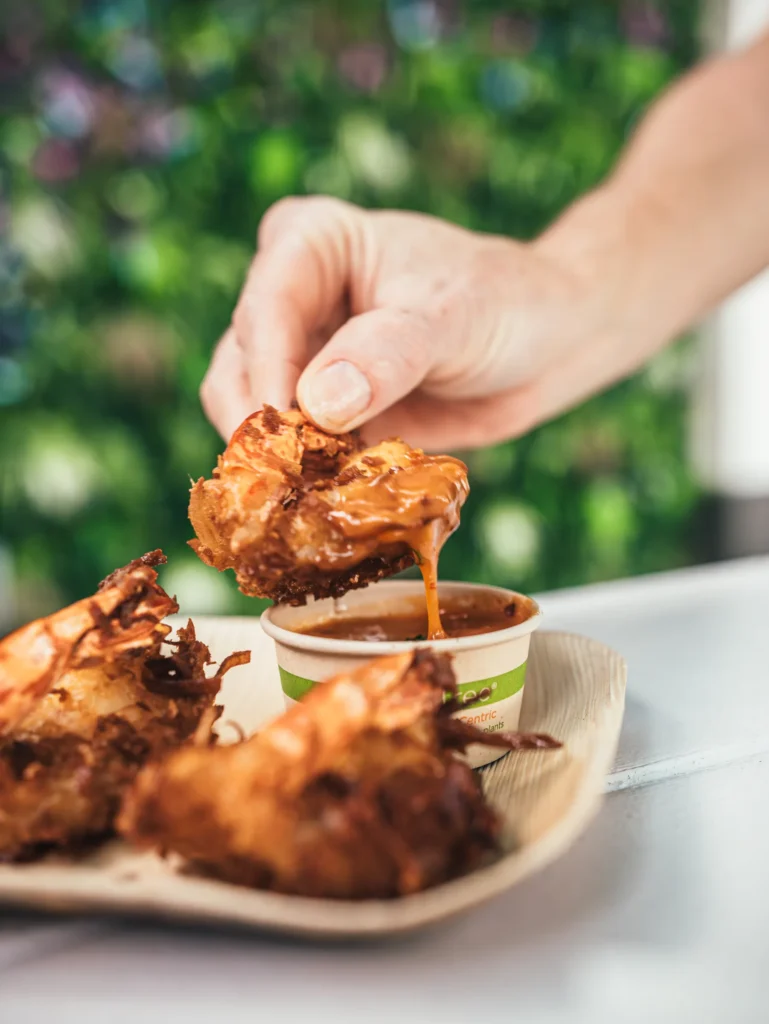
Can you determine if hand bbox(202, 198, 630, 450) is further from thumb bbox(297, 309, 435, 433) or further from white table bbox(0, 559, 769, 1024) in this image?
white table bbox(0, 559, 769, 1024)

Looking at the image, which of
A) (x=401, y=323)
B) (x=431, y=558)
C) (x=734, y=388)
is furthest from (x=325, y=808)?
(x=734, y=388)

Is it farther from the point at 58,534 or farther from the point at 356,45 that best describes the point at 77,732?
the point at 356,45

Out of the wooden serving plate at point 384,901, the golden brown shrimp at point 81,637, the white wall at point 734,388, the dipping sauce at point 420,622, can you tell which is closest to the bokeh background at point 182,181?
the white wall at point 734,388

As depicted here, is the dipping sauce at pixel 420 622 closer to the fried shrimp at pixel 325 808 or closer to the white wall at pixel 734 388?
the fried shrimp at pixel 325 808

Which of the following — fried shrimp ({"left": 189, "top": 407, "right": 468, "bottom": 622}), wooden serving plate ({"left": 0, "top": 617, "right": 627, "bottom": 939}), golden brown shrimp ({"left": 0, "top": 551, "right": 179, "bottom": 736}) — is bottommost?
wooden serving plate ({"left": 0, "top": 617, "right": 627, "bottom": 939})

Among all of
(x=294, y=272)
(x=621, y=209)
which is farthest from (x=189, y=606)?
(x=621, y=209)

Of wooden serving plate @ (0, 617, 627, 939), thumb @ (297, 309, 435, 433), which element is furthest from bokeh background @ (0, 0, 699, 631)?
wooden serving plate @ (0, 617, 627, 939)

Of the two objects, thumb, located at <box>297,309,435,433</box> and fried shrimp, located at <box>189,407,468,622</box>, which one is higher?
thumb, located at <box>297,309,435,433</box>
